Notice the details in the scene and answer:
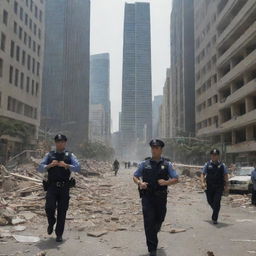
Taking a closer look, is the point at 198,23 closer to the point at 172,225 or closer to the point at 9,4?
the point at 9,4

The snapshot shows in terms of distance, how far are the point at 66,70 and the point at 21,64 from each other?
8205 cm

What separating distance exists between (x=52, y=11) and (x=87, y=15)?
2757cm

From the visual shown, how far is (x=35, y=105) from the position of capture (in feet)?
204

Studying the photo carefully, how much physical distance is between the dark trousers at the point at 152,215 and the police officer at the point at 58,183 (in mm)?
1629

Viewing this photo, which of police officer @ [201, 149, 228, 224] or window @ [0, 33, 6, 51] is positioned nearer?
police officer @ [201, 149, 228, 224]

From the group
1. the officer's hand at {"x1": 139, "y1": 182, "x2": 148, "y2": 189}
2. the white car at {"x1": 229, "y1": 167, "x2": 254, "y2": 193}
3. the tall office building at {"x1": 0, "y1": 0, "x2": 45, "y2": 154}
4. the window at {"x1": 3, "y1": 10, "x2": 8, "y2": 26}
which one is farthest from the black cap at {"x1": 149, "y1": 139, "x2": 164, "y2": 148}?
the window at {"x1": 3, "y1": 10, "x2": 8, "y2": 26}

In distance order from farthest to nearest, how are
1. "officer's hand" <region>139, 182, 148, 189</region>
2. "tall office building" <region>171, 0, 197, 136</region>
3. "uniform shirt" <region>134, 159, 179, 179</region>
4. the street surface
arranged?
"tall office building" <region>171, 0, 197, 136</region> → the street surface → "uniform shirt" <region>134, 159, 179, 179</region> → "officer's hand" <region>139, 182, 148, 189</region>

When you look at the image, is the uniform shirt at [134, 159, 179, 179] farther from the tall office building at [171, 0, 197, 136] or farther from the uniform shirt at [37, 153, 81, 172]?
the tall office building at [171, 0, 197, 136]

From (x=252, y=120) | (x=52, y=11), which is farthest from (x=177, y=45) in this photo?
(x=252, y=120)

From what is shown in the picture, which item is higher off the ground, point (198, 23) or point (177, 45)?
point (177, 45)

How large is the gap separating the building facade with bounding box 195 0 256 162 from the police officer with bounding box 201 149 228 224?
3542 centimetres

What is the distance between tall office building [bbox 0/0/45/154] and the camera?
1919 inches

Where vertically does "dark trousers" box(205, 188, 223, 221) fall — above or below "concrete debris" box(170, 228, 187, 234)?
above

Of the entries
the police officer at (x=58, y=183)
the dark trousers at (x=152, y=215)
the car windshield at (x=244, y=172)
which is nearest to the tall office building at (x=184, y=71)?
the car windshield at (x=244, y=172)
